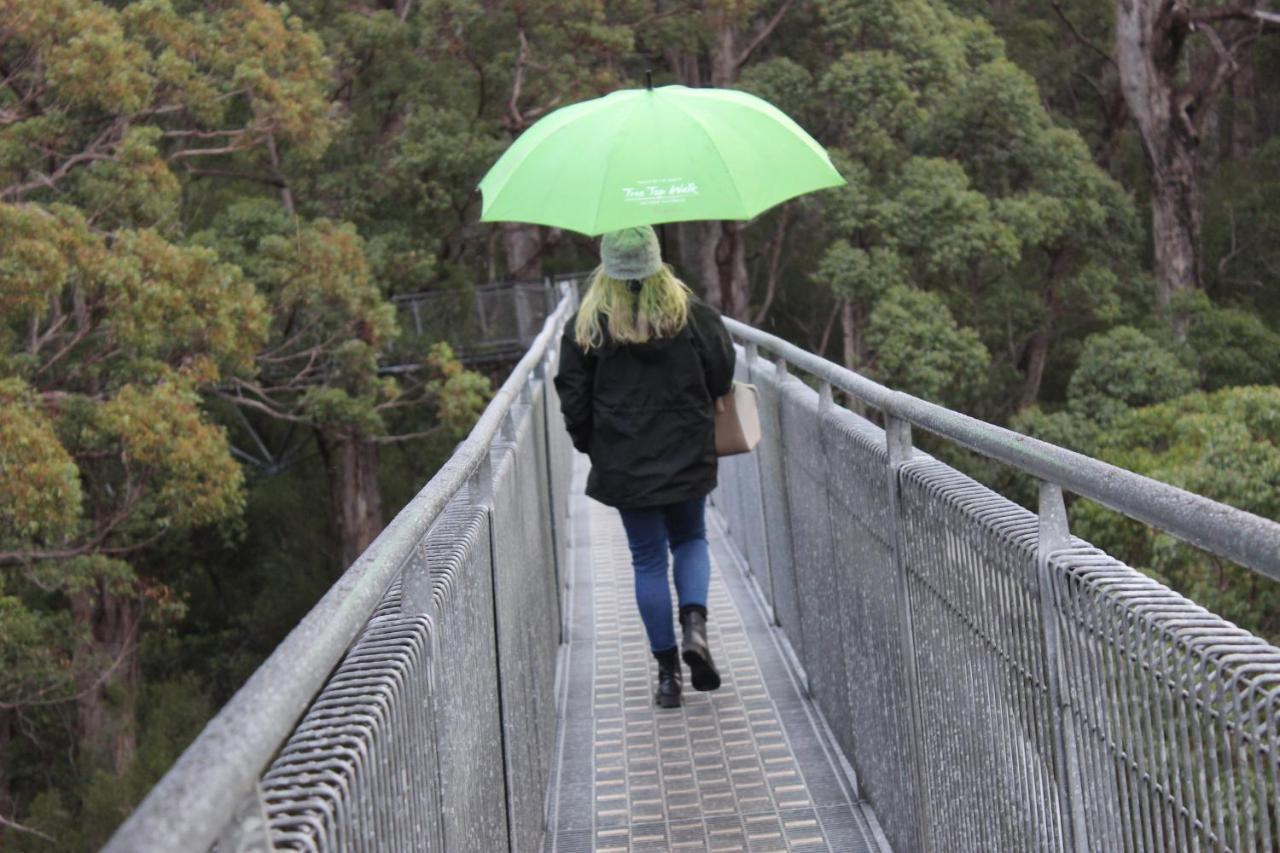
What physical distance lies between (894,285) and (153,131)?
36.9 ft

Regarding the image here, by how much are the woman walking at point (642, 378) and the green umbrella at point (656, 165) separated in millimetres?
118

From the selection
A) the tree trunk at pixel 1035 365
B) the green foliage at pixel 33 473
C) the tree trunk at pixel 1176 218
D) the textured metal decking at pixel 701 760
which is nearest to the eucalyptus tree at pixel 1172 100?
the tree trunk at pixel 1176 218

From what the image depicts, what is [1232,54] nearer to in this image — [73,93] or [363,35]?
[363,35]

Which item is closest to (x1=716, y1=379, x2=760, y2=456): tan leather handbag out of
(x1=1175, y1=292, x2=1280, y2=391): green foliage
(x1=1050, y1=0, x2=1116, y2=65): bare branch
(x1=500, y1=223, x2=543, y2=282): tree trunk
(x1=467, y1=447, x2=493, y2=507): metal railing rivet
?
(x1=467, y1=447, x2=493, y2=507): metal railing rivet

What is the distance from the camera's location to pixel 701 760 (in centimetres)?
496

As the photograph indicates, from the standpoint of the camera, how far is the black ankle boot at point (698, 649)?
5219 mm

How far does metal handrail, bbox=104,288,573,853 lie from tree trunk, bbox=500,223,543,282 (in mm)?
29027

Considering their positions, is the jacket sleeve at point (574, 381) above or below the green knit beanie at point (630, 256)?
below

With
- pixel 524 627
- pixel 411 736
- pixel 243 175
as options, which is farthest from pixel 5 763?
pixel 411 736

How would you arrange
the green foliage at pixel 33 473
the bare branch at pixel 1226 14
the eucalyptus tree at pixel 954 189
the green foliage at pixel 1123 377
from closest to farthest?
the green foliage at pixel 33 473 < the green foliage at pixel 1123 377 < the bare branch at pixel 1226 14 < the eucalyptus tree at pixel 954 189

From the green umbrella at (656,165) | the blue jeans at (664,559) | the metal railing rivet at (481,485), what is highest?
the green umbrella at (656,165)

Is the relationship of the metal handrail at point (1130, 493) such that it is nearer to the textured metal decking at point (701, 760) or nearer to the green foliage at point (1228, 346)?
the textured metal decking at point (701, 760)

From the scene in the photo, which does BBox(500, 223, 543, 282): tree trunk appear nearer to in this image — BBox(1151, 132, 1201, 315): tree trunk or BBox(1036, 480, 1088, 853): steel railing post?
BBox(1151, 132, 1201, 315): tree trunk

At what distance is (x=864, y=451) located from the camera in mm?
3834
